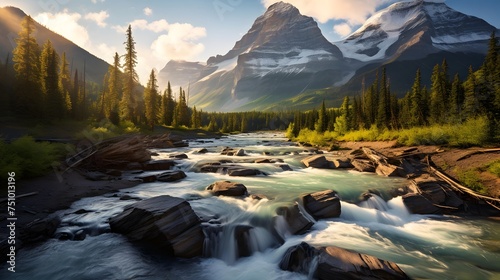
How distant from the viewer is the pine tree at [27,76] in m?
44.3

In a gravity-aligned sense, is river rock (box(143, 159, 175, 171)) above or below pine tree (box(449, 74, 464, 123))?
below

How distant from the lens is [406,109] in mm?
65438

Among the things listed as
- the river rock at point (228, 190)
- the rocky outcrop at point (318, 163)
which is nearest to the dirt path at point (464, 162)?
the rocky outcrop at point (318, 163)

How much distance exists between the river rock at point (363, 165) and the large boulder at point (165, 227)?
16939mm

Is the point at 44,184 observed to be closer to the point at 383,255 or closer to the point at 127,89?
the point at 383,255

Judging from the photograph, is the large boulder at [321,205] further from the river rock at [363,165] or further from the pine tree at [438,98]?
the pine tree at [438,98]

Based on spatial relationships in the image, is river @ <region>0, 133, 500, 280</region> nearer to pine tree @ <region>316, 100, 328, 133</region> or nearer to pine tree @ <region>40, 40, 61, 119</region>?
pine tree @ <region>40, 40, 61, 119</region>

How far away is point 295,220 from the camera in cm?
1076

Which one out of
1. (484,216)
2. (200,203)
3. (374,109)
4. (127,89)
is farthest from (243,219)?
(374,109)

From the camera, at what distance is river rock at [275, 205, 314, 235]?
1045cm

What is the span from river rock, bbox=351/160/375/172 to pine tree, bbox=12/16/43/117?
5217cm

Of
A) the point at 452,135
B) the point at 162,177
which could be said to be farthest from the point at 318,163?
the point at 162,177

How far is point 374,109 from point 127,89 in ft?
191

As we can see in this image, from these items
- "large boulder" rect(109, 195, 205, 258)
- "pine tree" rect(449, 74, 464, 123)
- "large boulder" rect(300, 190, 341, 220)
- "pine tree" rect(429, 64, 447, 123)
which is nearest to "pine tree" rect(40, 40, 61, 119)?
"large boulder" rect(109, 195, 205, 258)
